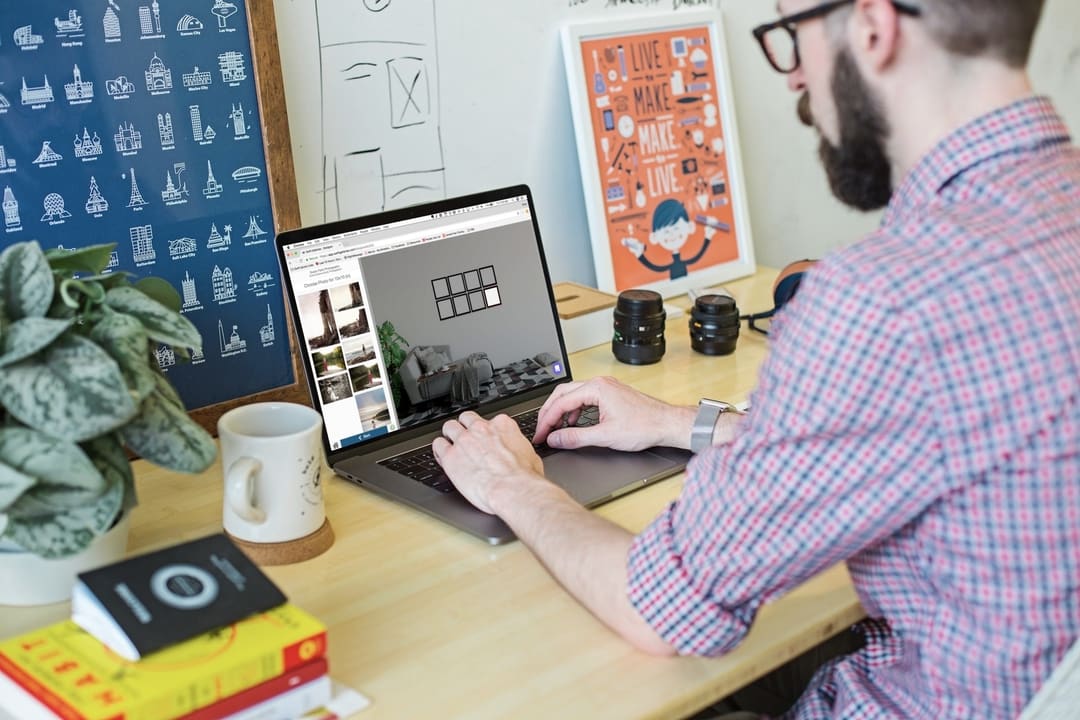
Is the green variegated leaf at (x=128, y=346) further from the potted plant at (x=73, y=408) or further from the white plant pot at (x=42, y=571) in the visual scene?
the white plant pot at (x=42, y=571)

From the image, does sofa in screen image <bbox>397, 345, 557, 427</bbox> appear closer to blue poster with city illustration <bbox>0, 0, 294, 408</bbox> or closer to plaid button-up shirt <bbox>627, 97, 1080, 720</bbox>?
blue poster with city illustration <bbox>0, 0, 294, 408</bbox>

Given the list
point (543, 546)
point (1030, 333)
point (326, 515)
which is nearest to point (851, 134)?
point (1030, 333)

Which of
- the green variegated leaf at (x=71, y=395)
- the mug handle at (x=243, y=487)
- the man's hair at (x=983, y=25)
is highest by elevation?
the man's hair at (x=983, y=25)

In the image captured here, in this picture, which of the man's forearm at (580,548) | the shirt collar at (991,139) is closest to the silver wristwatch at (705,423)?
the man's forearm at (580,548)

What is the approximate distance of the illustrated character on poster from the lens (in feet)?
6.25

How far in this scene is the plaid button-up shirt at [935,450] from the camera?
83 cm

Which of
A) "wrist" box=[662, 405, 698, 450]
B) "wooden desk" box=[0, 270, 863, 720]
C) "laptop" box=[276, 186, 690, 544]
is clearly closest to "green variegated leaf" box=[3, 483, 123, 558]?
"wooden desk" box=[0, 270, 863, 720]

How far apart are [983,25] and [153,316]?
2.46 ft

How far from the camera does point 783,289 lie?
1.70m

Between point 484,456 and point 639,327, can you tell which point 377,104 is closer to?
point 639,327

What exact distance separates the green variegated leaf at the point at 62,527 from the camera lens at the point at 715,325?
944 millimetres

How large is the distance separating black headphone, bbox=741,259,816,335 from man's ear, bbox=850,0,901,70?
69cm

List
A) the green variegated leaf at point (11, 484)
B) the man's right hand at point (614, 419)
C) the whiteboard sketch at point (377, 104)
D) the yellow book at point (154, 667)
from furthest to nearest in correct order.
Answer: the whiteboard sketch at point (377, 104), the man's right hand at point (614, 419), the green variegated leaf at point (11, 484), the yellow book at point (154, 667)

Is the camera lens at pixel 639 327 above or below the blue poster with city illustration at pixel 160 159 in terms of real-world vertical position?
below
